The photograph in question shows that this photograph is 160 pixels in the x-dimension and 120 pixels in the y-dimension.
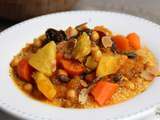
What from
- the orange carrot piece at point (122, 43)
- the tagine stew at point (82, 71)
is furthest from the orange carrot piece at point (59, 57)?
the orange carrot piece at point (122, 43)

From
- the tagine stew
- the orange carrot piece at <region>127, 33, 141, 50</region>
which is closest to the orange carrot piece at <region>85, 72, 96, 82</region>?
the tagine stew

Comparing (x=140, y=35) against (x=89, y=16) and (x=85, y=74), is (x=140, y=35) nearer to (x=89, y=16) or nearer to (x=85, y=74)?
(x=89, y=16)

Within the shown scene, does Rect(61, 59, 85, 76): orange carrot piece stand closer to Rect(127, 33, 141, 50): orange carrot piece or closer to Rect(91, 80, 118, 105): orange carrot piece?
Rect(91, 80, 118, 105): orange carrot piece

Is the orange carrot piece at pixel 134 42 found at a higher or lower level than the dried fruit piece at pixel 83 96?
higher

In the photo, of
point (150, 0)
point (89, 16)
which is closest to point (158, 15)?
point (150, 0)

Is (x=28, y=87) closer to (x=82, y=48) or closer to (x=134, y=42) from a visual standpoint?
(x=82, y=48)

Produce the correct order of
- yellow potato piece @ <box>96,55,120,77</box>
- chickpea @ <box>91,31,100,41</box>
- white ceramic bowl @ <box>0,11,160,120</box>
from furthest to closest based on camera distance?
chickpea @ <box>91,31,100,41</box>
yellow potato piece @ <box>96,55,120,77</box>
white ceramic bowl @ <box>0,11,160,120</box>

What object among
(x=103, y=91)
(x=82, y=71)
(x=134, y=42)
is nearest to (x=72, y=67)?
(x=82, y=71)

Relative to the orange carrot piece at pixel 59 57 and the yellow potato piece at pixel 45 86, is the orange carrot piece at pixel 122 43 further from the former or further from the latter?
the yellow potato piece at pixel 45 86
